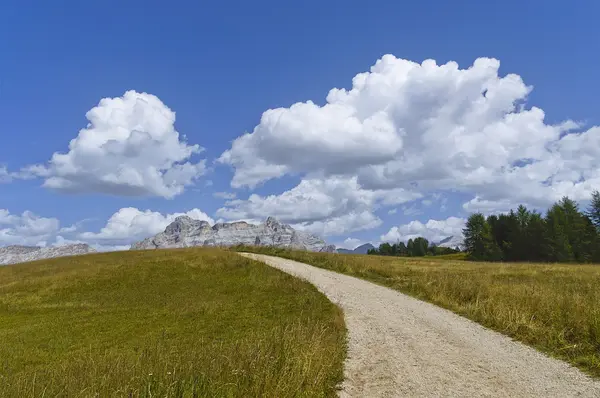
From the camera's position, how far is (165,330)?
65.7 feet

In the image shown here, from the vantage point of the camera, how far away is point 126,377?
834cm

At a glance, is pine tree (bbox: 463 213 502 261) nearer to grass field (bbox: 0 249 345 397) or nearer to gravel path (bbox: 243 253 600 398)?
grass field (bbox: 0 249 345 397)

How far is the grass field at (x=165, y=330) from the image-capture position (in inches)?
331

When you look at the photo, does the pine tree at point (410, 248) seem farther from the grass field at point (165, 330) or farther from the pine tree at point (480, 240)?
the grass field at point (165, 330)

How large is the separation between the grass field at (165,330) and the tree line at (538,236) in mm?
84681

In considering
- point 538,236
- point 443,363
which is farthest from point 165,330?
point 538,236

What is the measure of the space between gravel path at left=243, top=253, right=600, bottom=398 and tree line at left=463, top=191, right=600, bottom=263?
92266mm

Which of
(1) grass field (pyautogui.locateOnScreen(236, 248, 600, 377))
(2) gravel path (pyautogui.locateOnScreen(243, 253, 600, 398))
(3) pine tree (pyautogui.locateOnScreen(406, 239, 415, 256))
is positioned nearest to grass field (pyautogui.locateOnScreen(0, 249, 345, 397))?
(2) gravel path (pyautogui.locateOnScreen(243, 253, 600, 398))

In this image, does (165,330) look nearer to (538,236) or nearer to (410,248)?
(538,236)

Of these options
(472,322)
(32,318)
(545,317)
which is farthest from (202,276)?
(545,317)

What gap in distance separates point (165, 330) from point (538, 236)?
106406 millimetres

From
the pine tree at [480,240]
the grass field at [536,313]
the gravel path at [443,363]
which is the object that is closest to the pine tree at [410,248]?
the pine tree at [480,240]

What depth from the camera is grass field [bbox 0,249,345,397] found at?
8.41 meters

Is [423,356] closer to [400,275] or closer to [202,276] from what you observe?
[400,275]
